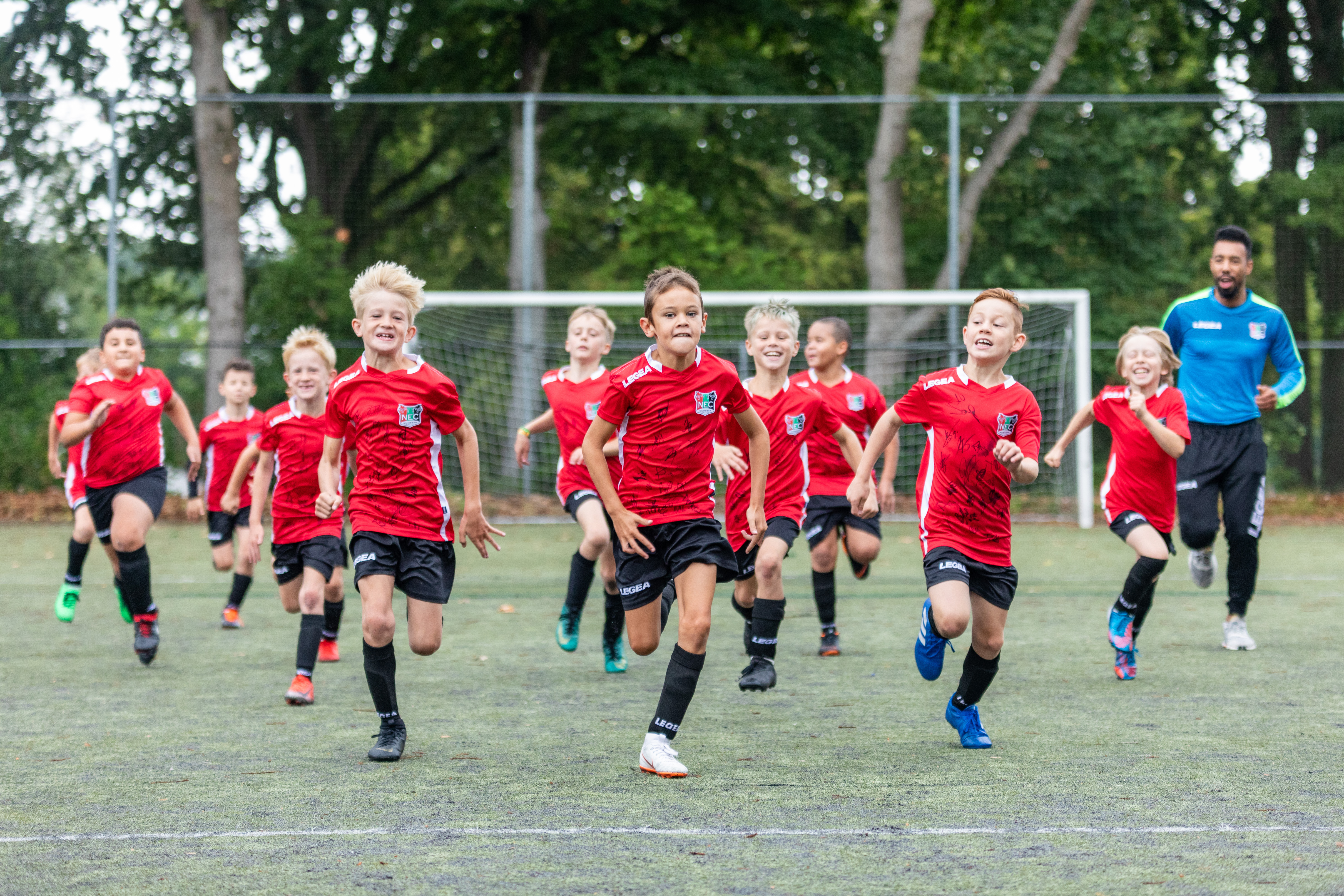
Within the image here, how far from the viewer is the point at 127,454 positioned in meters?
7.45

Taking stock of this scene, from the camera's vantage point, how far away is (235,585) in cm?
879

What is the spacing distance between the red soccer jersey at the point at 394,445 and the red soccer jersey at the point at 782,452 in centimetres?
169

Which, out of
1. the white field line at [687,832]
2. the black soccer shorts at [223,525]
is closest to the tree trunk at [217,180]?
the black soccer shorts at [223,525]

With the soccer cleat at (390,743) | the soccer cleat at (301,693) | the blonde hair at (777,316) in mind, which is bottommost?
the soccer cleat at (301,693)

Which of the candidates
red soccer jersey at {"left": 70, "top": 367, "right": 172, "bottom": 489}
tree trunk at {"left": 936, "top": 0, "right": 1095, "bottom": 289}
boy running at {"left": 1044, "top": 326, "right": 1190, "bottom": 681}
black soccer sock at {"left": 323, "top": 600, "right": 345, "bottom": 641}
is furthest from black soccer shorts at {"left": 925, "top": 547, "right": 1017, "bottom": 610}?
tree trunk at {"left": 936, "top": 0, "right": 1095, "bottom": 289}

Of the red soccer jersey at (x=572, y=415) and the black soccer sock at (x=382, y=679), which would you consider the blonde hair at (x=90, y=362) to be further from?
the black soccer sock at (x=382, y=679)

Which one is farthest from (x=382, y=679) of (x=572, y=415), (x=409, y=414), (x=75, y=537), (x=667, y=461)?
(x=75, y=537)

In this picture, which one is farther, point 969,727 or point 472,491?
point 472,491

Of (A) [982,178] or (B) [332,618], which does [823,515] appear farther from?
(A) [982,178]

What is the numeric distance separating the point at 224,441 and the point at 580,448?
3107 mm

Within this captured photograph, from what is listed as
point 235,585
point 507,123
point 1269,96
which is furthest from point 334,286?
point 1269,96

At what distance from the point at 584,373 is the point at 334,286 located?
10060 mm

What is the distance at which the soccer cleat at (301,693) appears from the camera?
6098 millimetres

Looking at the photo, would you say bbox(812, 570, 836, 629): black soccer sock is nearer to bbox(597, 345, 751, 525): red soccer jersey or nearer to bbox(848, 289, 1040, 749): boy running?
bbox(848, 289, 1040, 749): boy running
